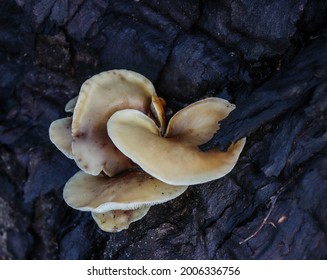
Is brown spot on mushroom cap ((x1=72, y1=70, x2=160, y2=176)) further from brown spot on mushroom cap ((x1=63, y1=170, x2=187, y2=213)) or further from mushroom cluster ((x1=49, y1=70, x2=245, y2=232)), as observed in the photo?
brown spot on mushroom cap ((x1=63, y1=170, x2=187, y2=213))

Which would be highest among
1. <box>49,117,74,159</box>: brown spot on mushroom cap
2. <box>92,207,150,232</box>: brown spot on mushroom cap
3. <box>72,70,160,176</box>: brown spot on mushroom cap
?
<box>72,70,160,176</box>: brown spot on mushroom cap

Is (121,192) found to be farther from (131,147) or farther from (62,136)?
(62,136)

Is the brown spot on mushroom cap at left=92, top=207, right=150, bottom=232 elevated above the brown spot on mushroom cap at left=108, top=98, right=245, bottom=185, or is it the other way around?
the brown spot on mushroom cap at left=108, top=98, right=245, bottom=185

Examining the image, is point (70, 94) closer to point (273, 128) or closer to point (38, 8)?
point (38, 8)

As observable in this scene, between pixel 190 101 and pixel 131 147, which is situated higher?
pixel 190 101

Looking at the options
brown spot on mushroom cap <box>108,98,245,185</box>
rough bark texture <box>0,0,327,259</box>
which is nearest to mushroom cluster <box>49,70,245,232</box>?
brown spot on mushroom cap <box>108,98,245,185</box>

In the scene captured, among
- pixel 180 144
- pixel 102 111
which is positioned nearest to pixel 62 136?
pixel 102 111

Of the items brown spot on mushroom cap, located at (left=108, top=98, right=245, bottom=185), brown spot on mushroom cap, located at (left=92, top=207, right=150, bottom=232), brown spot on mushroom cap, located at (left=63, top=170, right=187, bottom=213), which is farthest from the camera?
brown spot on mushroom cap, located at (left=92, top=207, right=150, bottom=232)

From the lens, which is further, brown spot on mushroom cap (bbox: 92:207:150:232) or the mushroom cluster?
brown spot on mushroom cap (bbox: 92:207:150:232)
